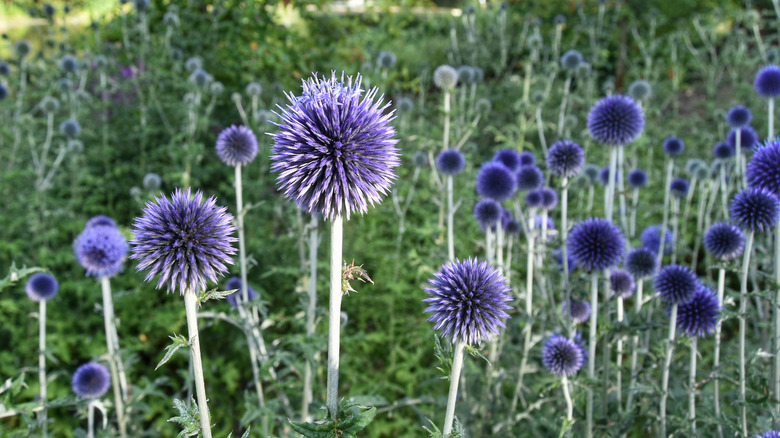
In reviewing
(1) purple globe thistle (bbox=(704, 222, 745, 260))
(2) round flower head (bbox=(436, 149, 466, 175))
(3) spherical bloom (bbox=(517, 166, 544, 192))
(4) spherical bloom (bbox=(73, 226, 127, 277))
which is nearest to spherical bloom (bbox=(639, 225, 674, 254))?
(1) purple globe thistle (bbox=(704, 222, 745, 260))

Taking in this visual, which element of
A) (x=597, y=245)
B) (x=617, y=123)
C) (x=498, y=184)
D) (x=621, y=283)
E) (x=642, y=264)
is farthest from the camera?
(x=498, y=184)

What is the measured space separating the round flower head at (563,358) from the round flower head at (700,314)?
1.99 ft

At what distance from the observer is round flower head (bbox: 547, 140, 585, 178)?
3.09m

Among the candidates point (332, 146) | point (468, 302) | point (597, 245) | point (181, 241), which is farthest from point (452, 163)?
point (181, 241)

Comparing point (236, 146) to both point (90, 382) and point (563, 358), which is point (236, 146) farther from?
point (563, 358)

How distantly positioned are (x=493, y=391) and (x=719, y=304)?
1405 mm

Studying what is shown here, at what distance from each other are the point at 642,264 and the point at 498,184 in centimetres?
96

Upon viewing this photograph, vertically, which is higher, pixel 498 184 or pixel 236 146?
pixel 236 146

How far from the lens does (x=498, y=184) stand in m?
3.35

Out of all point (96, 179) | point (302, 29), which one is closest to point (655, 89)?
point (302, 29)

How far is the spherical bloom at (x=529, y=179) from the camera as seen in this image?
3.46 metres

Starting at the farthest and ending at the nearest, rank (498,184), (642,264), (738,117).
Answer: (738,117) < (498,184) < (642,264)

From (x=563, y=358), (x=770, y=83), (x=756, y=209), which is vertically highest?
(x=770, y=83)

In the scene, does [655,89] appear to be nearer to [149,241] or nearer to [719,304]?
[719,304]
